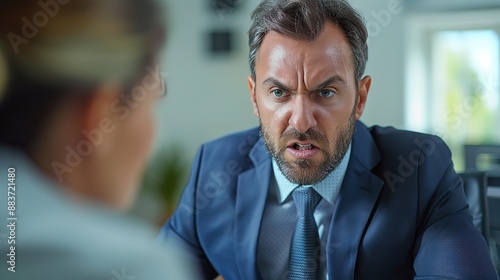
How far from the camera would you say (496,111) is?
0.89 meters

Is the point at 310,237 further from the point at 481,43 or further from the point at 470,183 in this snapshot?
the point at 481,43

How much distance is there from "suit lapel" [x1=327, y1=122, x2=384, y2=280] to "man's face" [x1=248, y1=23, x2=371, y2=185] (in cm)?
4

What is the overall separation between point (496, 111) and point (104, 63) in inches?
30.9

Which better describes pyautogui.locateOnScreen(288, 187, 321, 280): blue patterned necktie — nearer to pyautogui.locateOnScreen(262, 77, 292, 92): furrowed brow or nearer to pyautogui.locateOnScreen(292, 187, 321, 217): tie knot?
pyautogui.locateOnScreen(292, 187, 321, 217): tie knot

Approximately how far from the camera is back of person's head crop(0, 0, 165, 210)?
1078 mm

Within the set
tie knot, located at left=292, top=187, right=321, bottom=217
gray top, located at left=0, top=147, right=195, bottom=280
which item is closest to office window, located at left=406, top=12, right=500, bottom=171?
tie knot, located at left=292, top=187, right=321, bottom=217

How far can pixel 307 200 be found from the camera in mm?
787

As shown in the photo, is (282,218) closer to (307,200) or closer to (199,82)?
(307,200)

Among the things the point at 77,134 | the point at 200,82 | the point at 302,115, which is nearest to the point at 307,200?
the point at 302,115

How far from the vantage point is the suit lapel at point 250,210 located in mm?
801

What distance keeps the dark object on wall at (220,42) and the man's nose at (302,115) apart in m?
0.39

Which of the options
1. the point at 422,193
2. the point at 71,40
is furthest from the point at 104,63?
the point at 422,193

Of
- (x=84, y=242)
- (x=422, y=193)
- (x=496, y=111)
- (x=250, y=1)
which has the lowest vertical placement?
(x=84, y=242)

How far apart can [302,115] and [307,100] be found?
2cm
